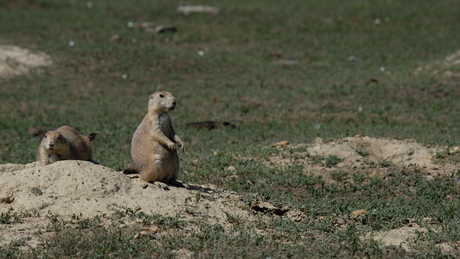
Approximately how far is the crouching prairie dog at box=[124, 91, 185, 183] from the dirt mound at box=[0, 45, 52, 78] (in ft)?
42.7

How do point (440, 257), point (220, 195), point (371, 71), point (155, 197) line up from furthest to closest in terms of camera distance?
point (371, 71), point (220, 195), point (155, 197), point (440, 257)

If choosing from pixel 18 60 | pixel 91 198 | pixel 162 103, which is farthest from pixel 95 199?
pixel 18 60

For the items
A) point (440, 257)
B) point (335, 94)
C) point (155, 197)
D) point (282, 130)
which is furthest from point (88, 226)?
point (335, 94)

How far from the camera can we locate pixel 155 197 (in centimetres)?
752

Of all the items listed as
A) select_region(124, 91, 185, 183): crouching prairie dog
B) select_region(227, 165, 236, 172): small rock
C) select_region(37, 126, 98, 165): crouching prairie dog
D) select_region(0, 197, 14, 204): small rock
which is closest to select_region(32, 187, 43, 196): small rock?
select_region(0, 197, 14, 204): small rock

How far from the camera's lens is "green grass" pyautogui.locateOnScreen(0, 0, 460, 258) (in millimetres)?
7066

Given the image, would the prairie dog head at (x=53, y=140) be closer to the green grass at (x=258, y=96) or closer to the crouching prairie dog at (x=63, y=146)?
the crouching prairie dog at (x=63, y=146)

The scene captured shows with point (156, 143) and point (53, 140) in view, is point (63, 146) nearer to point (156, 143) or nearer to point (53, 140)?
point (53, 140)

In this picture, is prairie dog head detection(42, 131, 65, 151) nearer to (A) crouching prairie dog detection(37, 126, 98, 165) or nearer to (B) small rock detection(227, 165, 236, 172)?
(A) crouching prairie dog detection(37, 126, 98, 165)

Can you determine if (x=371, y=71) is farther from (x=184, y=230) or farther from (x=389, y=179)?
(x=184, y=230)

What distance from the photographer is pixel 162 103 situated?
25.3ft

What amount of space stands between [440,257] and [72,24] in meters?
22.2

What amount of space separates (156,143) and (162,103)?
1.70 feet

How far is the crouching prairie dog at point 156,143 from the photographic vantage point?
7766 millimetres
